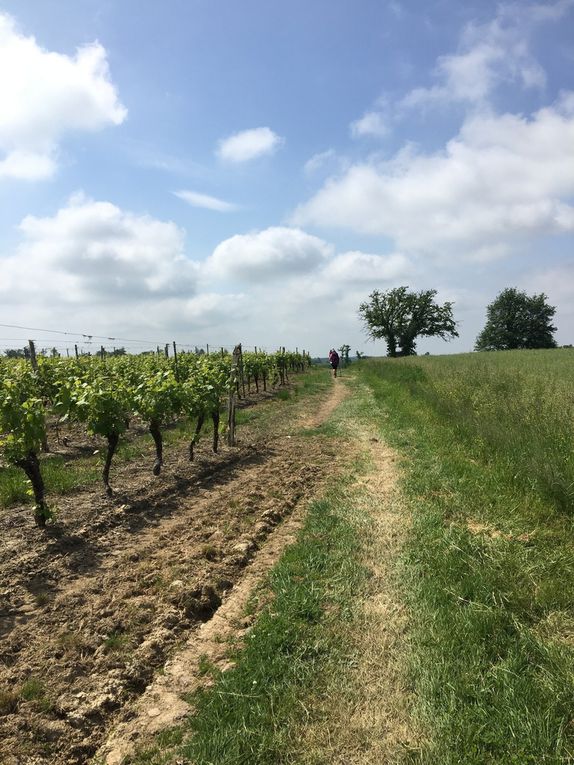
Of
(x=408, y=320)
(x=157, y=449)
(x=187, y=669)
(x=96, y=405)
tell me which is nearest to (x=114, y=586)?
(x=187, y=669)

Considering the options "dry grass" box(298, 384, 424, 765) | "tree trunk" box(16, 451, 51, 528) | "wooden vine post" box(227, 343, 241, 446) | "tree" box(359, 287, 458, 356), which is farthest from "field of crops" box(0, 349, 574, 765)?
"tree" box(359, 287, 458, 356)

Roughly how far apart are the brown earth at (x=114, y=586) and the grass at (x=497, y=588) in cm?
166

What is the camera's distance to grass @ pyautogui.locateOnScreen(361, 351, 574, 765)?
2.68 metres

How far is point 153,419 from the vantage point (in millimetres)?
8477

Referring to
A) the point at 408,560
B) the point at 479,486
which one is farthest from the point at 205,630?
the point at 479,486

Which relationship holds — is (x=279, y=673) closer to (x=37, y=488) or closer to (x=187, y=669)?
(x=187, y=669)

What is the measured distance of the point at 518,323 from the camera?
80.6 meters

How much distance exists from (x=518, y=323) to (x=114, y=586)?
87.5 m

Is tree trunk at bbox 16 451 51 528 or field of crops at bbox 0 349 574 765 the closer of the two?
field of crops at bbox 0 349 574 765

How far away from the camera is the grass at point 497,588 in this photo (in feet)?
8.78

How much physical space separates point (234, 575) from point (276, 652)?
55.0 inches

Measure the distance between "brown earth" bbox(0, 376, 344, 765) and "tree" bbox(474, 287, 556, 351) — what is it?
80.3 m

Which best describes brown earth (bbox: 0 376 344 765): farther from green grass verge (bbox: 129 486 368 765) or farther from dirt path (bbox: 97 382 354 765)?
green grass verge (bbox: 129 486 368 765)

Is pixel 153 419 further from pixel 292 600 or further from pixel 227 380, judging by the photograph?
pixel 292 600
